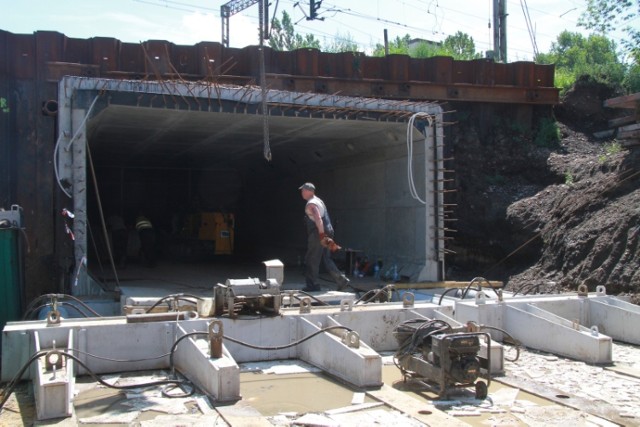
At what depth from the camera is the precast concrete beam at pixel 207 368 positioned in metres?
5.91

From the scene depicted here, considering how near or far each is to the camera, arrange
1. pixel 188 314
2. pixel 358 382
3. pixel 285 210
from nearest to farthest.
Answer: pixel 358 382, pixel 188 314, pixel 285 210

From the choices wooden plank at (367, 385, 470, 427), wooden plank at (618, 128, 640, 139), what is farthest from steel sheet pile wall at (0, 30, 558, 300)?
wooden plank at (367, 385, 470, 427)

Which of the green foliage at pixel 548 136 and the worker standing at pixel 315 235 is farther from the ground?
the green foliage at pixel 548 136

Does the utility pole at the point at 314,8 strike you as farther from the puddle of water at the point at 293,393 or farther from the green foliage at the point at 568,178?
the puddle of water at the point at 293,393

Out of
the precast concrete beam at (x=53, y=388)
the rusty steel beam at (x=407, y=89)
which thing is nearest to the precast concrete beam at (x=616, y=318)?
the precast concrete beam at (x=53, y=388)

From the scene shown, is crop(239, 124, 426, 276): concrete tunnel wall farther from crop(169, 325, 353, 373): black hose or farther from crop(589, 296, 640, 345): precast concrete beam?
crop(169, 325, 353, 373): black hose

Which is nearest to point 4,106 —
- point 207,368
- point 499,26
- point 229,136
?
point 229,136

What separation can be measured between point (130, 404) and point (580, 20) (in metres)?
20.1

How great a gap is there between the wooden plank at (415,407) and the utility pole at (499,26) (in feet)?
70.3

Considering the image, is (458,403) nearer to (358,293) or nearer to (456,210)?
(358,293)

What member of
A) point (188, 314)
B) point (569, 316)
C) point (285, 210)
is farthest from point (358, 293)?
point (285, 210)

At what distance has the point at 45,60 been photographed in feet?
45.6

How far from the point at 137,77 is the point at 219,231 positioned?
4.63 meters

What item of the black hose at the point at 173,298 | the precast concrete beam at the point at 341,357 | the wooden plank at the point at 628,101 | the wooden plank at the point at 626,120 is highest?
the wooden plank at the point at 628,101
